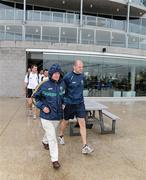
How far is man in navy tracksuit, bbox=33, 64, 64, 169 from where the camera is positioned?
5.34 m

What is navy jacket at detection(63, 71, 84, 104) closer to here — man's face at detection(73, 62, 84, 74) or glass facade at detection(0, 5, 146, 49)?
man's face at detection(73, 62, 84, 74)

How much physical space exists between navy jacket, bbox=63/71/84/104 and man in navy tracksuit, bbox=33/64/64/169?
781 millimetres

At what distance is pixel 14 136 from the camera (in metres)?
7.64

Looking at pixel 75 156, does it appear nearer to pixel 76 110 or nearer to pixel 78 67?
pixel 76 110

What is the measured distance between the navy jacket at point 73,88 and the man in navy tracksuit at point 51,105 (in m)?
0.78

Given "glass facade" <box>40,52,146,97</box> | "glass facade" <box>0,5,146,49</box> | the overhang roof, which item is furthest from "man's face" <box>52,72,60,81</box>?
the overhang roof

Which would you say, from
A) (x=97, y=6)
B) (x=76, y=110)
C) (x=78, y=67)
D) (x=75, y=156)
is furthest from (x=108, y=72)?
(x=97, y=6)

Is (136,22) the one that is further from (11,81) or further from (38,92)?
(38,92)

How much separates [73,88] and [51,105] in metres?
1.00

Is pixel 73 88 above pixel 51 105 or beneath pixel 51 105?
above

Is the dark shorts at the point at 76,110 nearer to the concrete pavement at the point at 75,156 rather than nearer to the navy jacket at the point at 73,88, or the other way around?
the navy jacket at the point at 73,88

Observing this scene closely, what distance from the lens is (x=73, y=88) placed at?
6.24 metres

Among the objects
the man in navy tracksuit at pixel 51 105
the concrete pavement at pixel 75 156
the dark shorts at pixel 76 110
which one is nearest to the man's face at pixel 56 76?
the man in navy tracksuit at pixel 51 105

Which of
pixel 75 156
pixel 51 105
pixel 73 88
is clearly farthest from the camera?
pixel 73 88
